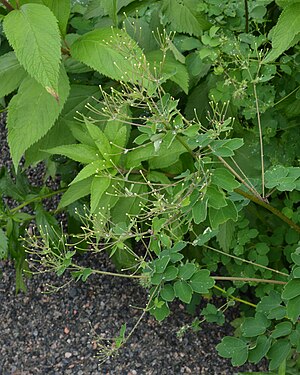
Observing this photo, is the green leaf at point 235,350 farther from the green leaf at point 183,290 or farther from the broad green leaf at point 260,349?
the green leaf at point 183,290

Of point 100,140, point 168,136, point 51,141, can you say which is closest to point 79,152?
point 100,140

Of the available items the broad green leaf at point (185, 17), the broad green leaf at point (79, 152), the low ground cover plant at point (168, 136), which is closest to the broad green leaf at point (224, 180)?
the low ground cover plant at point (168, 136)

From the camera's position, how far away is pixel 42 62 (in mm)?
1448

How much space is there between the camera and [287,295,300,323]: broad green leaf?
4.98 feet

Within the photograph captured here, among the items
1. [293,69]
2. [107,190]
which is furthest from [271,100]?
[107,190]

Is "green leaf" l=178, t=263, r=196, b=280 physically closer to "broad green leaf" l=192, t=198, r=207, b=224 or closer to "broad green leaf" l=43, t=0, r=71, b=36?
"broad green leaf" l=192, t=198, r=207, b=224

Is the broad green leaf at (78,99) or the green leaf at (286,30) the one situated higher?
the green leaf at (286,30)

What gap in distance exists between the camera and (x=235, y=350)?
1709 millimetres

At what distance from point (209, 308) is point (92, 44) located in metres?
0.90

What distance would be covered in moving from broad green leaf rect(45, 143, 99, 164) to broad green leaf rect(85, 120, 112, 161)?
0.03 meters

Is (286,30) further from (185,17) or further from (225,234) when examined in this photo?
(225,234)

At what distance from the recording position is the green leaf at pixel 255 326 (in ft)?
5.50

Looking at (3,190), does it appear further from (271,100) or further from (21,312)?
(271,100)

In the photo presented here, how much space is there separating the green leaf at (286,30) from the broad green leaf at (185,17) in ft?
1.37
